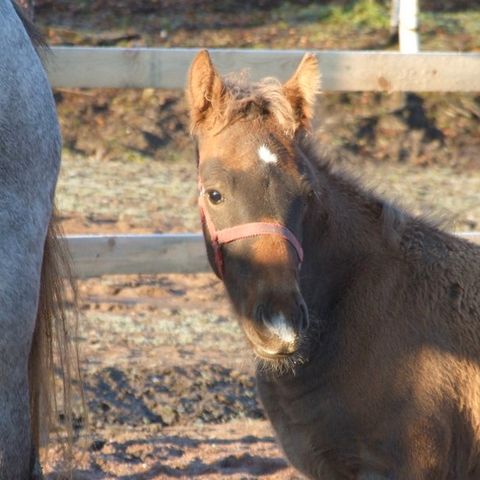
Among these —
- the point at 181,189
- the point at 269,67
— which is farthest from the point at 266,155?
the point at 181,189

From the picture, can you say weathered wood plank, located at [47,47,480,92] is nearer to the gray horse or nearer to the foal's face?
the foal's face

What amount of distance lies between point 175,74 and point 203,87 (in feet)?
5.60

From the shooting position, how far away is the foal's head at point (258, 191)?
303cm

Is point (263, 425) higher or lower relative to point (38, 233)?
lower

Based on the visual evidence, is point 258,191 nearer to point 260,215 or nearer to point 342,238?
point 260,215

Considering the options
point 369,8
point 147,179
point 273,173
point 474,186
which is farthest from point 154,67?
point 369,8

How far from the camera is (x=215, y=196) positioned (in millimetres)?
3250

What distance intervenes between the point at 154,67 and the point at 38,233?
265cm

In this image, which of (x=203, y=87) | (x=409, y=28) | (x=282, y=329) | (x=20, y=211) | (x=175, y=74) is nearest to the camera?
(x=20, y=211)

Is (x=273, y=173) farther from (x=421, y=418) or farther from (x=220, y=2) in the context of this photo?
(x=220, y=2)

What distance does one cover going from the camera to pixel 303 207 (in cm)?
325

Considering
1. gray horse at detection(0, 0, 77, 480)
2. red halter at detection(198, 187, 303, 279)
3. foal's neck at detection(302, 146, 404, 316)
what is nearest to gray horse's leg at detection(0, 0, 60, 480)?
gray horse at detection(0, 0, 77, 480)

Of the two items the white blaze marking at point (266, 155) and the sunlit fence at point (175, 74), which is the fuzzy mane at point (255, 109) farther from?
the sunlit fence at point (175, 74)

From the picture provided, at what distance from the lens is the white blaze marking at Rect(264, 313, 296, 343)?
9.69ft
